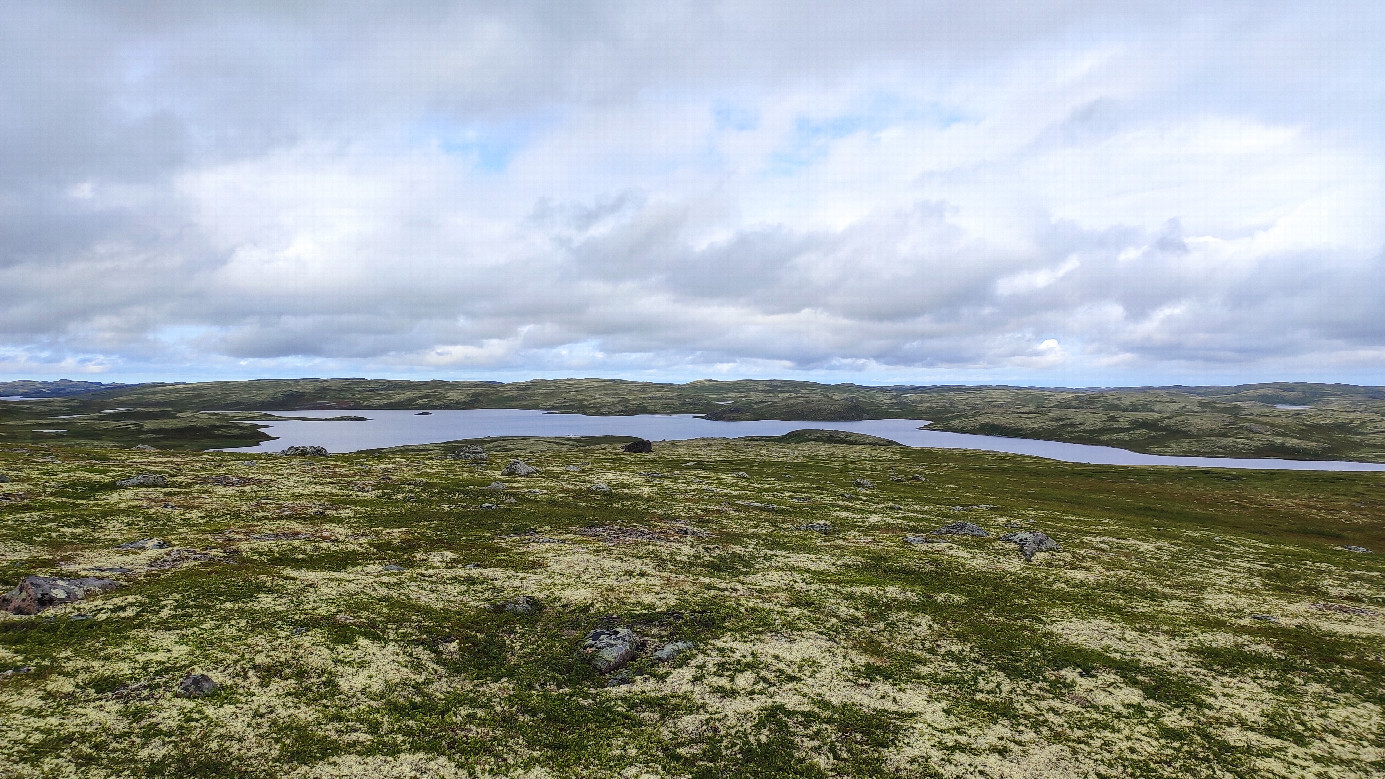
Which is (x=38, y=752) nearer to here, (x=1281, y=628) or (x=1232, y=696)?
(x=1232, y=696)

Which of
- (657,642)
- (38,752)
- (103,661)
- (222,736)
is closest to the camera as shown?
(38,752)

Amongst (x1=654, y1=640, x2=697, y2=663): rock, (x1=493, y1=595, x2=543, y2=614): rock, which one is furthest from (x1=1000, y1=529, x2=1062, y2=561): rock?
(x1=493, y1=595, x2=543, y2=614): rock

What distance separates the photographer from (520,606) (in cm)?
3111

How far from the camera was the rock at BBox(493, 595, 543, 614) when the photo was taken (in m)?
30.8

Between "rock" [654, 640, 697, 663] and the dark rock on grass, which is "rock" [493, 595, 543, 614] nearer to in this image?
"rock" [654, 640, 697, 663]

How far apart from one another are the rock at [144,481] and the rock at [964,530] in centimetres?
7156

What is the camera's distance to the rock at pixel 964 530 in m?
53.7

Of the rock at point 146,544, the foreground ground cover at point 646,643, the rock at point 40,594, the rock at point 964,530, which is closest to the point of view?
the foreground ground cover at point 646,643

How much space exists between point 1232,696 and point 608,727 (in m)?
27.1

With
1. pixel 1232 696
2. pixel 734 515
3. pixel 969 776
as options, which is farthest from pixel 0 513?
pixel 1232 696

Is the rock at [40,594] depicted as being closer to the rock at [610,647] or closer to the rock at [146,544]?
the rock at [146,544]

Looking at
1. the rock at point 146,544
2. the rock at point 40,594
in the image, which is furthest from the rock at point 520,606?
the rock at point 146,544

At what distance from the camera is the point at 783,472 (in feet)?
324

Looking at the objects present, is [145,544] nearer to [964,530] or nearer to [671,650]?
[671,650]
